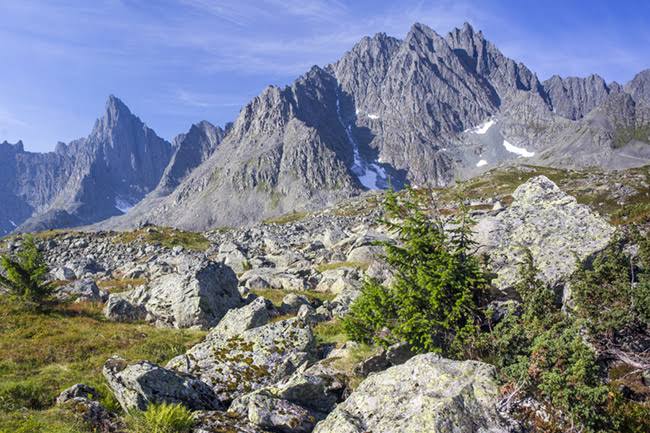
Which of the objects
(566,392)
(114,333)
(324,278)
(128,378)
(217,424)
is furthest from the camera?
(324,278)

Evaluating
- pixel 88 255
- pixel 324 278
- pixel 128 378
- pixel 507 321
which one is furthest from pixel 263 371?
pixel 88 255

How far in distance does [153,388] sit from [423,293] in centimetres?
734

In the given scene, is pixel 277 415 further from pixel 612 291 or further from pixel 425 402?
pixel 612 291

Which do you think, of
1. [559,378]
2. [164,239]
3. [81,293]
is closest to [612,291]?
[559,378]

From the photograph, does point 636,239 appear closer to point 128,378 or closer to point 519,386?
point 519,386

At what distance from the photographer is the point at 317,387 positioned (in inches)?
400

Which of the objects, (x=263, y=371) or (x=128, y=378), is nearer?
(x=128, y=378)

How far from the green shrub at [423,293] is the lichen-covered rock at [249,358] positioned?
198 cm

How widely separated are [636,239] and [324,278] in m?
19.9

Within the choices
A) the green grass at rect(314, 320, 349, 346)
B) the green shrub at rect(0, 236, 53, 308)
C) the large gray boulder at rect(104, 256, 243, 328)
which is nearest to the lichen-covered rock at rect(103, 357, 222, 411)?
the green grass at rect(314, 320, 349, 346)

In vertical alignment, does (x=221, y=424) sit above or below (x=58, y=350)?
above

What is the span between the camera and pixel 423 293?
11383 mm

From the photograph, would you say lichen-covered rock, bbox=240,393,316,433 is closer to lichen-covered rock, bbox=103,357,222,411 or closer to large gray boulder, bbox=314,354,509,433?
large gray boulder, bbox=314,354,509,433

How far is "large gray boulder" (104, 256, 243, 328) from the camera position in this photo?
69.2 feet
